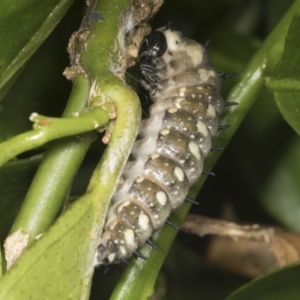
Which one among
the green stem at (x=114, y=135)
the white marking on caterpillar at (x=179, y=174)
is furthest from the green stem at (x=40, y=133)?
the white marking on caterpillar at (x=179, y=174)

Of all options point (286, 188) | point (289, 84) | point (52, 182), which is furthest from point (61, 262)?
point (286, 188)

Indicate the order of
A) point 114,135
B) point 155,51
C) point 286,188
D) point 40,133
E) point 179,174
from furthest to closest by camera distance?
point 286,188 → point 155,51 → point 179,174 → point 114,135 → point 40,133

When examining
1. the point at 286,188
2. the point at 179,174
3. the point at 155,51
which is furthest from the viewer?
the point at 286,188

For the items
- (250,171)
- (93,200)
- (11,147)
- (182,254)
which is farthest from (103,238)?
(182,254)

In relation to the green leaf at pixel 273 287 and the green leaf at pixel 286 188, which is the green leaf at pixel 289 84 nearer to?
the green leaf at pixel 273 287

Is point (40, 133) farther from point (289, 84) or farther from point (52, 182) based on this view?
point (289, 84)
